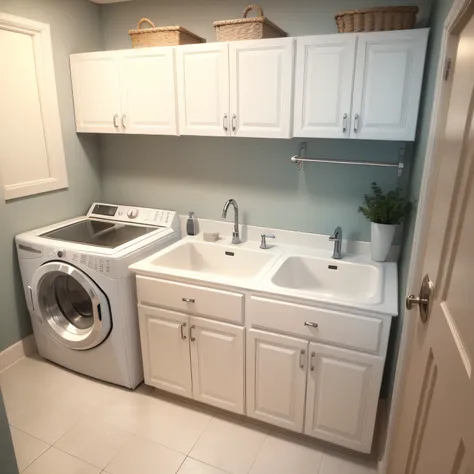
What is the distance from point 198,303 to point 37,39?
75.9 inches

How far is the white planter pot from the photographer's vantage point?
2.03 metres

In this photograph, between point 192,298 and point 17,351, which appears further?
point 17,351

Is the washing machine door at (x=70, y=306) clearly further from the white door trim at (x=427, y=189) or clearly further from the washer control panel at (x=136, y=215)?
the white door trim at (x=427, y=189)

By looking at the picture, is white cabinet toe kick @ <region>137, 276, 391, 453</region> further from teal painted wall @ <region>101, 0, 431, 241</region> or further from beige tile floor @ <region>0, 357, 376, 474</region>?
teal painted wall @ <region>101, 0, 431, 241</region>

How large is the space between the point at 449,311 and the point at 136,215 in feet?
7.35

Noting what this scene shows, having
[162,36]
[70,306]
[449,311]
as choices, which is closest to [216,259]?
[70,306]

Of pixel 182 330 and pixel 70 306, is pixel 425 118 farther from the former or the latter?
pixel 70 306

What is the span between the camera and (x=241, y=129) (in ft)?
7.02

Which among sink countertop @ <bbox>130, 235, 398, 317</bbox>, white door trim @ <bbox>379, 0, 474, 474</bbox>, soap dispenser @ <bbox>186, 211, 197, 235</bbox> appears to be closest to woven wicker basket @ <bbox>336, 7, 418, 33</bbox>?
white door trim @ <bbox>379, 0, 474, 474</bbox>

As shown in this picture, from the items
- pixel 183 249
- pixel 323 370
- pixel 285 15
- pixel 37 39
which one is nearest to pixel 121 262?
pixel 183 249

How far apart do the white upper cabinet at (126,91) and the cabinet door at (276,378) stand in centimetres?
137

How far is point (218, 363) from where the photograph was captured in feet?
6.72

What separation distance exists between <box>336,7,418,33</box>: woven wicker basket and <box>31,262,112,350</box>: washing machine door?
1932mm

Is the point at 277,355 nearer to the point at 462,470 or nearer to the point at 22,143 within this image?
the point at 462,470
